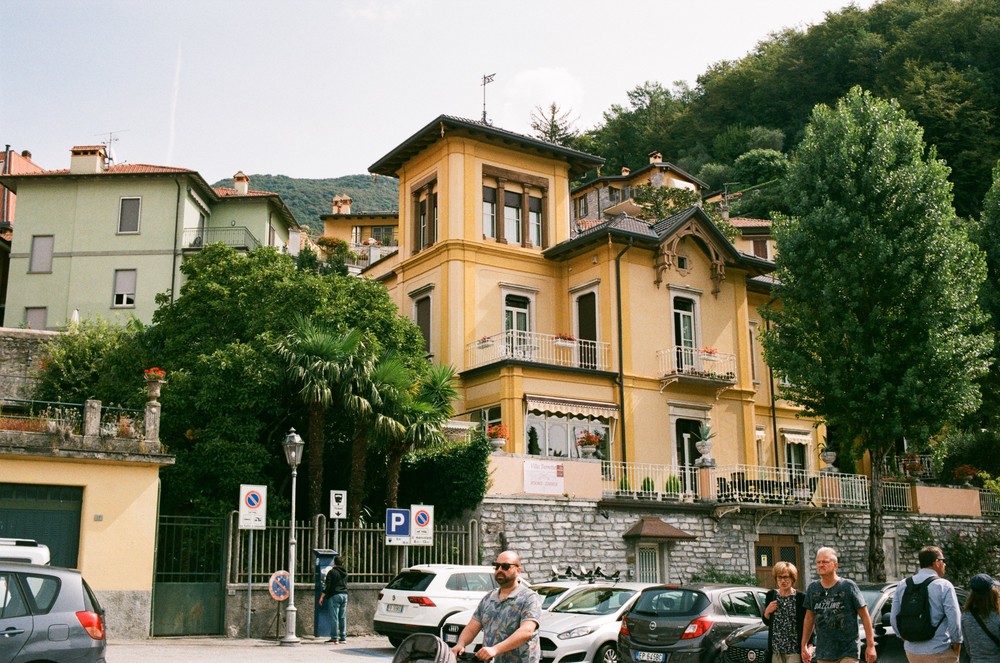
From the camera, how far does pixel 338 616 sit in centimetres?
1888

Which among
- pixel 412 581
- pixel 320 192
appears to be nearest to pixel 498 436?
pixel 412 581

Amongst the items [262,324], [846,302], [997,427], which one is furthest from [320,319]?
[997,427]

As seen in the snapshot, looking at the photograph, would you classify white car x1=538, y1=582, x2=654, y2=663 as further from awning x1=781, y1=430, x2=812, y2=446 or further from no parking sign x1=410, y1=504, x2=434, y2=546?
awning x1=781, y1=430, x2=812, y2=446

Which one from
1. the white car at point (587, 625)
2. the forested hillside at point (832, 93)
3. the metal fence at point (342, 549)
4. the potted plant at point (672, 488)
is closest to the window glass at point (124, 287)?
the metal fence at point (342, 549)

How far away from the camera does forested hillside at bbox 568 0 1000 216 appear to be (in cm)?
6144

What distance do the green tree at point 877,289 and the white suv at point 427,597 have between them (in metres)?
12.5

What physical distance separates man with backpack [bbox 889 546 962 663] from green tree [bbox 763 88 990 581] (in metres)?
16.8

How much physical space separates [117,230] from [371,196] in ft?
326

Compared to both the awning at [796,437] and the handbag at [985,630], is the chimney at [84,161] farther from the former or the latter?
the handbag at [985,630]

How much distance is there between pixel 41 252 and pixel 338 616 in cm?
2868

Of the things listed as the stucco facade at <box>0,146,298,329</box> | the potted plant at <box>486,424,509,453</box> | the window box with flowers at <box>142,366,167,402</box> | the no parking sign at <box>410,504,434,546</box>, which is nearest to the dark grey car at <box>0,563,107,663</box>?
the window box with flowers at <box>142,366,167,402</box>

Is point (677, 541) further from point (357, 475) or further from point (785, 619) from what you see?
point (785, 619)

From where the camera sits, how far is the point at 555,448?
2888 cm

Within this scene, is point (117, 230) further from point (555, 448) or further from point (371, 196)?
point (371, 196)
